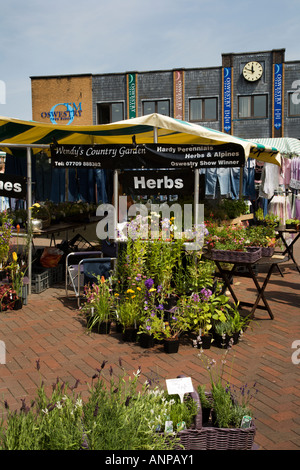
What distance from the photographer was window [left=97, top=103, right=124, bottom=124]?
28.3m

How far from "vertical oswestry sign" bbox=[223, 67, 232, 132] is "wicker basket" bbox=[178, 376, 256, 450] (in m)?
25.5

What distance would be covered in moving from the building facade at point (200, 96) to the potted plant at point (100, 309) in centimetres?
2227

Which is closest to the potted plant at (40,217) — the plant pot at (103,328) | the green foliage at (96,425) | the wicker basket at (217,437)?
the plant pot at (103,328)

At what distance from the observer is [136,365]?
4.76 meters

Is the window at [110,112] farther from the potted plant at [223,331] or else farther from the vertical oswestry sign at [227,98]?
the potted plant at [223,331]

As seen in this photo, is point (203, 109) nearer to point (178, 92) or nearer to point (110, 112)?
point (178, 92)

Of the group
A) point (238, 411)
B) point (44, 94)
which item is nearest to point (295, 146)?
point (238, 411)

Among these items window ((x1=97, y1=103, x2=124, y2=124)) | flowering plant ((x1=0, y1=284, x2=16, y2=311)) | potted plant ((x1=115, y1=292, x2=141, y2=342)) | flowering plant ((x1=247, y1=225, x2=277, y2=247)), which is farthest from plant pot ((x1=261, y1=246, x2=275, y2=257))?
window ((x1=97, y1=103, x2=124, y2=124))

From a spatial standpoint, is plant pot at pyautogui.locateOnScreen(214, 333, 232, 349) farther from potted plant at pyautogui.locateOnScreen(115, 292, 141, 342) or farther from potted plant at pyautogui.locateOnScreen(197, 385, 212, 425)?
potted plant at pyautogui.locateOnScreen(197, 385, 212, 425)

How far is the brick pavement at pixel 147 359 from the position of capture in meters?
3.89

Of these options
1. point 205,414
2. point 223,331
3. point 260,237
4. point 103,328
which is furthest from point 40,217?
point 205,414

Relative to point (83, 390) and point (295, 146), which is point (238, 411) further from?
point (295, 146)

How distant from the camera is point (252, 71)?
26.2m

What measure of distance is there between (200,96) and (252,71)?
3178 millimetres
